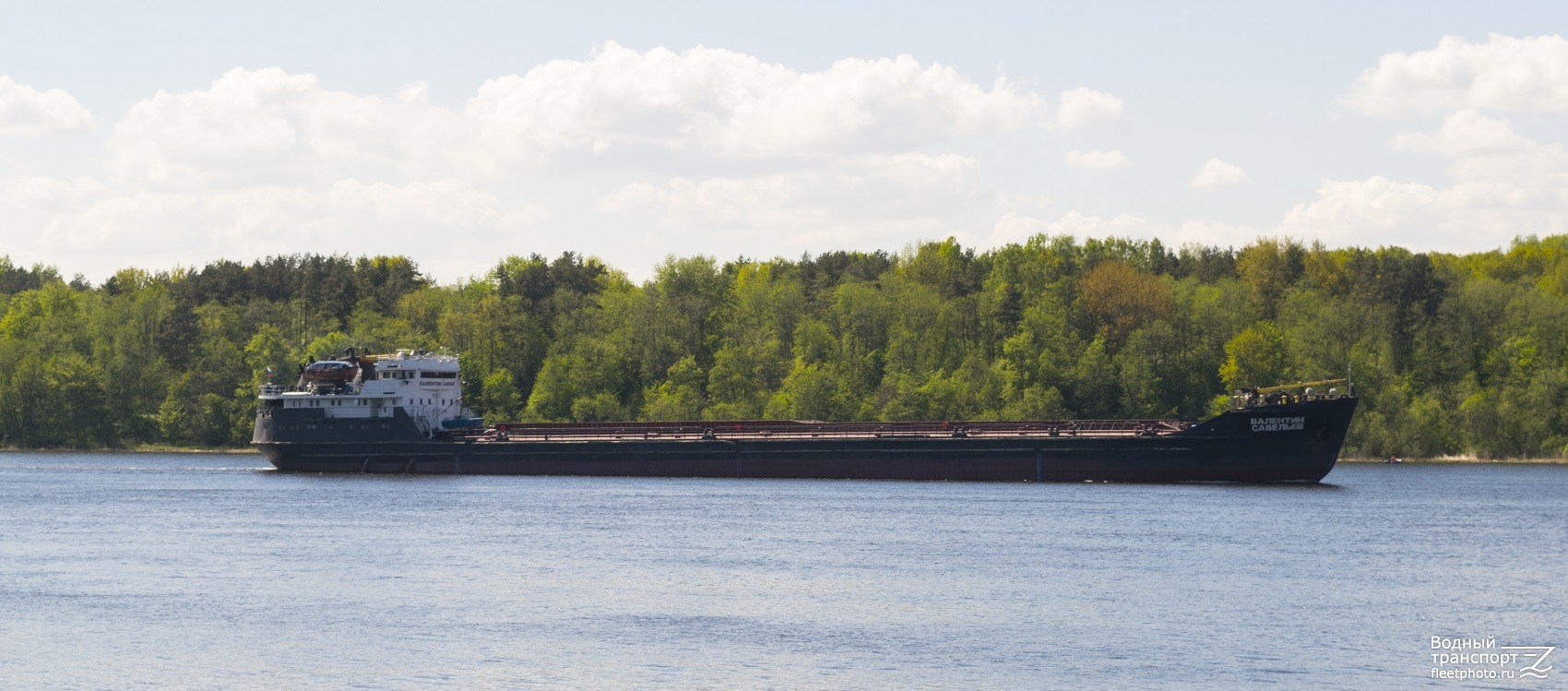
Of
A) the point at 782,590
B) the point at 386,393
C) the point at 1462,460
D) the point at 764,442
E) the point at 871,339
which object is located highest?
the point at 871,339

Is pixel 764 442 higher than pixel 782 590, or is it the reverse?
pixel 764 442

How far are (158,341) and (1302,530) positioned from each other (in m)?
108

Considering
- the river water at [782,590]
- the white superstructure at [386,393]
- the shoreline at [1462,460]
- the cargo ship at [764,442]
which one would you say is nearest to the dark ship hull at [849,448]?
the cargo ship at [764,442]

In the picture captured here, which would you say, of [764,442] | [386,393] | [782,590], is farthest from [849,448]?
[782,590]

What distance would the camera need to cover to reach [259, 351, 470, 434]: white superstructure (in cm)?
7656

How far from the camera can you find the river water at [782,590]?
28.8 metres

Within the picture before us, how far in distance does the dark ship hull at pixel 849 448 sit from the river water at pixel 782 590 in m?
2.58

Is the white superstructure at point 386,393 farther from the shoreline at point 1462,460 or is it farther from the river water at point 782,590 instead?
the shoreline at point 1462,460

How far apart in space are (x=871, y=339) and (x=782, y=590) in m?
78.5

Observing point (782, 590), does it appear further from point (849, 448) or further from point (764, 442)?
point (764, 442)

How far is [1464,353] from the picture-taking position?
3986 inches

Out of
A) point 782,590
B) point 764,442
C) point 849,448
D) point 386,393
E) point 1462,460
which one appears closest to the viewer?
point 782,590

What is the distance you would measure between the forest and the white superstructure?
3442 cm

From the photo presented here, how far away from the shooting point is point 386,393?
251 ft
